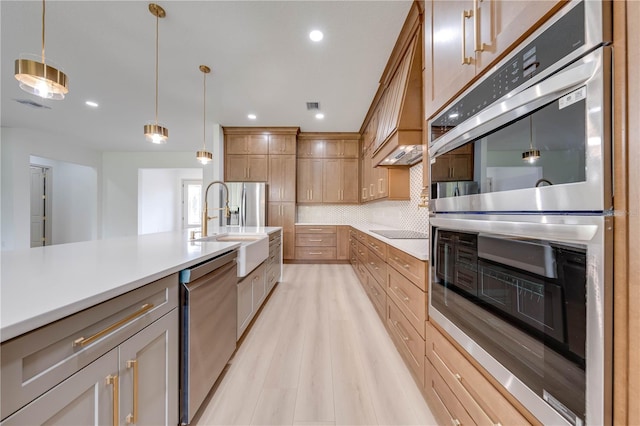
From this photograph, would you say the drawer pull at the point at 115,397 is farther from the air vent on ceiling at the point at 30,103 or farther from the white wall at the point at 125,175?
the white wall at the point at 125,175

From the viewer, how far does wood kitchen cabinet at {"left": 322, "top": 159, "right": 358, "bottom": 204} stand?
5285 mm

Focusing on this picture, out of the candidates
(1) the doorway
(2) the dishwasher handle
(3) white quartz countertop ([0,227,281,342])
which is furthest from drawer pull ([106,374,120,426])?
(1) the doorway

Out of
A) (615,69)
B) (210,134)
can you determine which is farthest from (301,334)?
(210,134)

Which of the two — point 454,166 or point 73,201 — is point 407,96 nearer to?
point 454,166

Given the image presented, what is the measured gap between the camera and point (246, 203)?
4.79 meters

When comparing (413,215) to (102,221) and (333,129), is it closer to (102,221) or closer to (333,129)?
(333,129)

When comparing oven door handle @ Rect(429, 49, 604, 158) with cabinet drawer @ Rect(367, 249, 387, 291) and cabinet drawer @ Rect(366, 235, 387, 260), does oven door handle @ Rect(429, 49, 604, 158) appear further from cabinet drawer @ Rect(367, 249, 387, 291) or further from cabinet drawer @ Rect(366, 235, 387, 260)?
cabinet drawer @ Rect(367, 249, 387, 291)

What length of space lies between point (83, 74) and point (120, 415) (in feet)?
13.4

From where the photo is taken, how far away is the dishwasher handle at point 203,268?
114 cm

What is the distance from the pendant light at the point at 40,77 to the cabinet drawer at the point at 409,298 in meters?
2.51

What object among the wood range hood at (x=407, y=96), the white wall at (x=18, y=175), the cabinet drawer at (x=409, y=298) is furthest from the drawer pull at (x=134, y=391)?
the white wall at (x=18, y=175)

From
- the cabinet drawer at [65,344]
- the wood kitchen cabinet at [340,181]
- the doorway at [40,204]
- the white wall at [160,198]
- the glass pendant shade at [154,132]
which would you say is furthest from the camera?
the white wall at [160,198]

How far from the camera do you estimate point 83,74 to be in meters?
3.05

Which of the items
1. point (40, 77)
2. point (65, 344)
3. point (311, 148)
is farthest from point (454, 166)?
point (311, 148)
